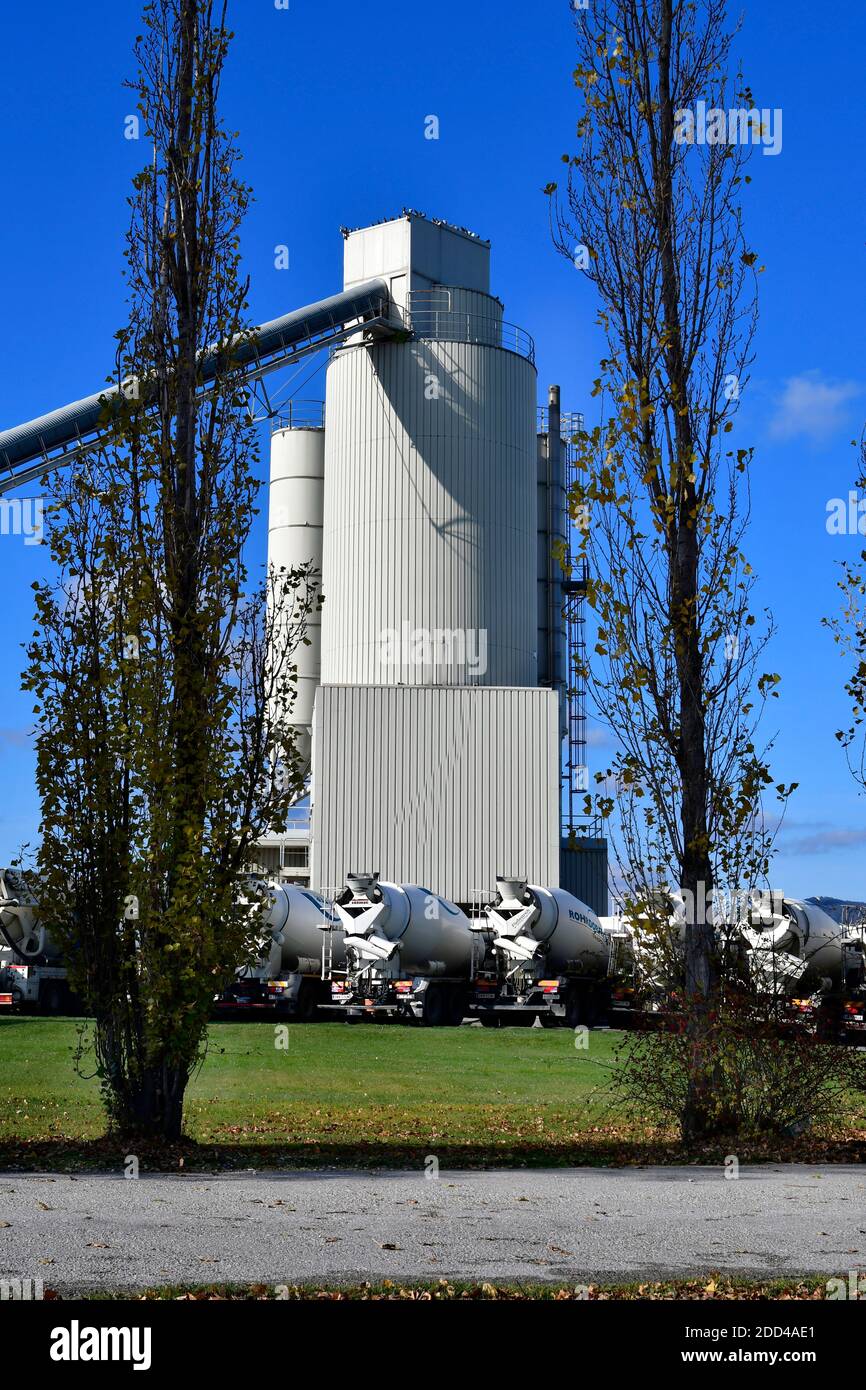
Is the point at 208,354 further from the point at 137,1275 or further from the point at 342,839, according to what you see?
the point at 342,839

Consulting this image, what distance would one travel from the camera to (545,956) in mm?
41125

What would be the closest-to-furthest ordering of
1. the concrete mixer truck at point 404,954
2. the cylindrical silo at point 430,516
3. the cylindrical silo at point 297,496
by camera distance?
the concrete mixer truck at point 404,954 < the cylindrical silo at point 430,516 < the cylindrical silo at point 297,496

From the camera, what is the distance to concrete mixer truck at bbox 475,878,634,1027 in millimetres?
40688

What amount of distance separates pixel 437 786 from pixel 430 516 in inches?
368

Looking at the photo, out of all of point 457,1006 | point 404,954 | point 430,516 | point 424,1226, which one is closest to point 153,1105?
point 424,1226

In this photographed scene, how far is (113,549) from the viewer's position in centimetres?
1502

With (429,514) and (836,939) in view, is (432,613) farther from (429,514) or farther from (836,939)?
(836,939)

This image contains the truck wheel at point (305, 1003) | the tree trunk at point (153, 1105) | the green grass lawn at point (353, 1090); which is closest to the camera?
the tree trunk at point (153, 1105)

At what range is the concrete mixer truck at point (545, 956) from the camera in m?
40.7

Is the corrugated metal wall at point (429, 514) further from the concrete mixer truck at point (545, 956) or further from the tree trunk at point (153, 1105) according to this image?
the tree trunk at point (153, 1105)

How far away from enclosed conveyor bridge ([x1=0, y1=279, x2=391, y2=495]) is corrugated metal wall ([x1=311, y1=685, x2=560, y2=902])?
37.7 feet

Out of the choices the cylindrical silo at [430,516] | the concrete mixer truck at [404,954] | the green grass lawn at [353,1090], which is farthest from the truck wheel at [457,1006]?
the cylindrical silo at [430,516]

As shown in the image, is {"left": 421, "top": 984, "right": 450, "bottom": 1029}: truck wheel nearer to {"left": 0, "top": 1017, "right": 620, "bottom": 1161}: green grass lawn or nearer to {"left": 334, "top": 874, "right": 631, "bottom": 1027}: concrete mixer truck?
{"left": 334, "top": 874, "right": 631, "bottom": 1027}: concrete mixer truck

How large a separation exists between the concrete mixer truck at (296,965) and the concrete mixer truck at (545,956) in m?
4.11
